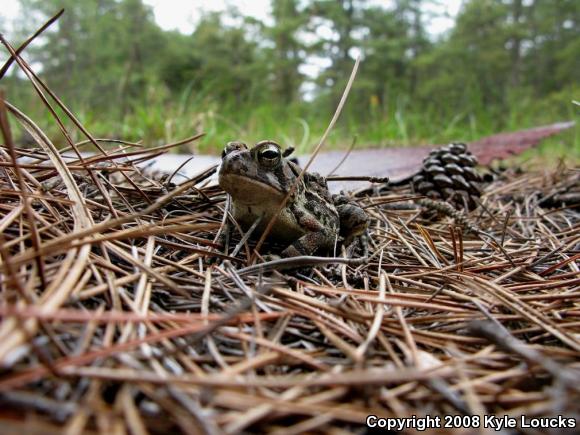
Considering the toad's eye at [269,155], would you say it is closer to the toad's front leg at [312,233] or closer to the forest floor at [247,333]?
the toad's front leg at [312,233]

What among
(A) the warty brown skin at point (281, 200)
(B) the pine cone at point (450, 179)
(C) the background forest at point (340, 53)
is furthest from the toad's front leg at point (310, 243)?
(C) the background forest at point (340, 53)

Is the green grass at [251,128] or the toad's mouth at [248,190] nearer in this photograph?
the toad's mouth at [248,190]

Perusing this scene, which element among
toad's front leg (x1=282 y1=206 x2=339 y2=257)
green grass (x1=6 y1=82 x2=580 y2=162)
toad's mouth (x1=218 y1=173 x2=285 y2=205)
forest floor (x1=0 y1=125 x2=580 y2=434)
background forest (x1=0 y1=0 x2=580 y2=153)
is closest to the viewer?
forest floor (x1=0 y1=125 x2=580 y2=434)

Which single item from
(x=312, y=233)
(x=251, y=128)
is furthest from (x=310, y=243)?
(x=251, y=128)

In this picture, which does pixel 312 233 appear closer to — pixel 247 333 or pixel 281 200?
pixel 281 200

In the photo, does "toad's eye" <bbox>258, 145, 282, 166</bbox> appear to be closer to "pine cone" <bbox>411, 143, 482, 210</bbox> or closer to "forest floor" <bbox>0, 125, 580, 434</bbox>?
"forest floor" <bbox>0, 125, 580, 434</bbox>

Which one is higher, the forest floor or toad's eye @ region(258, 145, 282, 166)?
toad's eye @ region(258, 145, 282, 166)

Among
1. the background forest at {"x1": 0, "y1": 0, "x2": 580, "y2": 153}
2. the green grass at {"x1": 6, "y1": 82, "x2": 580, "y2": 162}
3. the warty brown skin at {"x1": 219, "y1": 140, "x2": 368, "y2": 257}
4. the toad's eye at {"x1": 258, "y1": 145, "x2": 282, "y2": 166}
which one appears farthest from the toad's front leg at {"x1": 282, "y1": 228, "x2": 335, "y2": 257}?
the background forest at {"x1": 0, "y1": 0, "x2": 580, "y2": 153}
